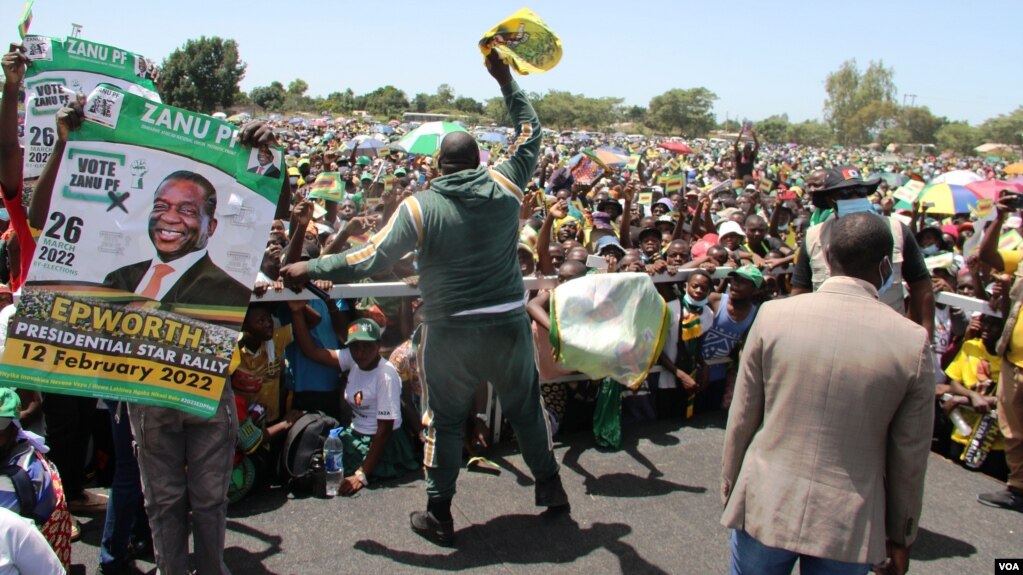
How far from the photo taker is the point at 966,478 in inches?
178

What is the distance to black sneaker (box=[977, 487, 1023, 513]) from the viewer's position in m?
4.14

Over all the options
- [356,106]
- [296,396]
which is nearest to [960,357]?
[296,396]

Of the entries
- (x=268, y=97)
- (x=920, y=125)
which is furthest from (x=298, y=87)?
(x=920, y=125)

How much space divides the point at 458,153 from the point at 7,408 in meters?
2.02

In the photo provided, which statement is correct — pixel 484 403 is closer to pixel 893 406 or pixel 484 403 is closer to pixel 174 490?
pixel 174 490

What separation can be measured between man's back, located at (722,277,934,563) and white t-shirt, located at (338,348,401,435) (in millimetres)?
2297

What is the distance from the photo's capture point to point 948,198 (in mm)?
9039

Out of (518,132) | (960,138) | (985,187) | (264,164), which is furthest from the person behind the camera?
(960,138)

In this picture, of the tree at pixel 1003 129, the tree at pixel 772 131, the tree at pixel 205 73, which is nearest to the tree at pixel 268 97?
the tree at pixel 205 73

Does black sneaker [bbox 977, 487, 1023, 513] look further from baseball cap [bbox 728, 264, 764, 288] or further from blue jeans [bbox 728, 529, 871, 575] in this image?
blue jeans [bbox 728, 529, 871, 575]

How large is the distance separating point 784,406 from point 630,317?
213 cm

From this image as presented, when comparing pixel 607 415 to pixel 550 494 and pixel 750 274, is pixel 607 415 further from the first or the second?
pixel 750 274

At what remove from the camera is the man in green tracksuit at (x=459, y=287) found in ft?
10.5

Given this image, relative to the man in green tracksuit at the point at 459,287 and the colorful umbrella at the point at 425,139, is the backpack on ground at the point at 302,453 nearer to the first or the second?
the man in green tracksuit at the point at 459,287
